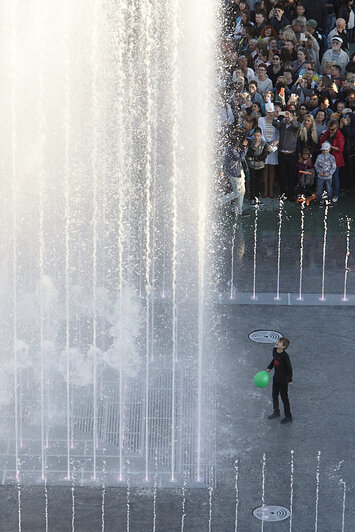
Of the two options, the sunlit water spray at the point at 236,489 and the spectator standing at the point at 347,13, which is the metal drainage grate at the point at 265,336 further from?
the spectator standing at the point at 347,13

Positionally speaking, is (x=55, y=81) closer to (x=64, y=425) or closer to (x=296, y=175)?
(x=296, y=175)

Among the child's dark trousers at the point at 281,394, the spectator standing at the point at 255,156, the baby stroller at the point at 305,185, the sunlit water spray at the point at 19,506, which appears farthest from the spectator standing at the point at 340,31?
the sunlit water spray at the point at 19,506

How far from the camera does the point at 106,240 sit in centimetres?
2253

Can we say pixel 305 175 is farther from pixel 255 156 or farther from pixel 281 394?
pixel 281 394

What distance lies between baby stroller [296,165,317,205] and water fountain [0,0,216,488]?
1820mm

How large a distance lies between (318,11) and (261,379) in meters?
14.7

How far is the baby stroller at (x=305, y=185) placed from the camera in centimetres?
2509

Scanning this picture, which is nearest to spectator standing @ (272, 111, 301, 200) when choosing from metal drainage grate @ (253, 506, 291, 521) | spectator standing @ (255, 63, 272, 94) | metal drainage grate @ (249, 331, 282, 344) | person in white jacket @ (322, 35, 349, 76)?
spectator standing @ (255, 63, 272, 94)

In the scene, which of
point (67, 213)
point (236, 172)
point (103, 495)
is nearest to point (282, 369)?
point (103, 495)

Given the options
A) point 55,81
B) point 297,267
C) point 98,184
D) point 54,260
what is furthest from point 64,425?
point 55,81

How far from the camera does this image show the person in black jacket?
97.0 feet

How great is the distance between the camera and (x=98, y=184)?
2500 centimetres

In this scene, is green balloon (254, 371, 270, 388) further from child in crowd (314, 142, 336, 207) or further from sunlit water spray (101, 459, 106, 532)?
child in crowd (314, 142, 336, 207)

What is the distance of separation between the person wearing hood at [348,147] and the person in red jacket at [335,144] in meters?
0.17
